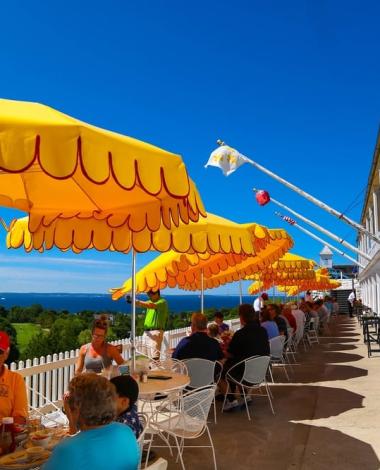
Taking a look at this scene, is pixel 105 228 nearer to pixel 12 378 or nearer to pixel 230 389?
pixel 12 378

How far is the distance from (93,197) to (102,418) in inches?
103

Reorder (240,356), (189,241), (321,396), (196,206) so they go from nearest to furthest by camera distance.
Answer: (196,206)
(189,241)
(240,356)
(321,396)

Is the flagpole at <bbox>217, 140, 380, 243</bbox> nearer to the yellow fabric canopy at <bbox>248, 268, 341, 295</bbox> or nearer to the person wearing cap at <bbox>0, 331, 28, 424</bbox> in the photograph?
the yellow fabric canopy at <bbox>248, 268, 341, 295</bbox>

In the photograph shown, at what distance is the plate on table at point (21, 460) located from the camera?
8.46 feet

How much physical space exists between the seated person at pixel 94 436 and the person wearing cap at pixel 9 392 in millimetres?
1614

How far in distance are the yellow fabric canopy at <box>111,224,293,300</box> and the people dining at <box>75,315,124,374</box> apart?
174 cm

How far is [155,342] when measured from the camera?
1019 cm

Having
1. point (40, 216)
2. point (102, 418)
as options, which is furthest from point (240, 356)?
point (102, 418)

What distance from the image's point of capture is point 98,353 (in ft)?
19.1

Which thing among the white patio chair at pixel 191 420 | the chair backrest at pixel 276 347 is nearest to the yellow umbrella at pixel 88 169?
the white patio chair at pixel 191 420

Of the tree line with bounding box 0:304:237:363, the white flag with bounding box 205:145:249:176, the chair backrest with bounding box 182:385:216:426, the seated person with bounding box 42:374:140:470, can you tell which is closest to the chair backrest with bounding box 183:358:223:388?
the chair backrest with bounding box 182:385:216:426

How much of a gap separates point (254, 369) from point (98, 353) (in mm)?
2137

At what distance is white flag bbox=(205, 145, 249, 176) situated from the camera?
15219 mm

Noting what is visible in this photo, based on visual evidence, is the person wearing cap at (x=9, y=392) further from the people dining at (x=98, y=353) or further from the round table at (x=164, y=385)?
the people dining at (x=98, y=353)
